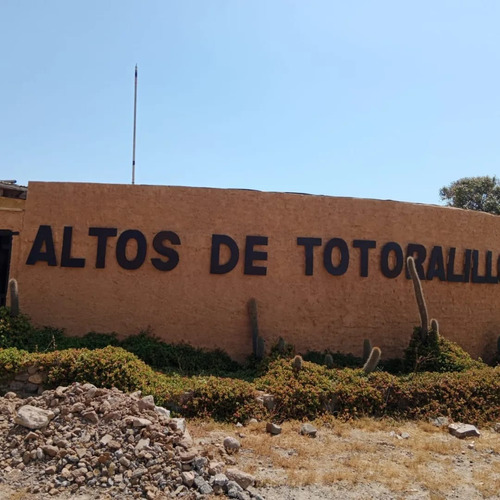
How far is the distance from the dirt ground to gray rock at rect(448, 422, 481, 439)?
0.28ft

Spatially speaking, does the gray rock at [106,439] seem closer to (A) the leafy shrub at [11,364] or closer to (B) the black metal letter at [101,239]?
(A) the leafy shrub at [11,364]

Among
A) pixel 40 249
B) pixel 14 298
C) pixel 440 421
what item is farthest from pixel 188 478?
pixel 40 249

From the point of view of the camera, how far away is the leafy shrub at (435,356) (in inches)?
386

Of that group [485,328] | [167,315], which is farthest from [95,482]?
[485,328]

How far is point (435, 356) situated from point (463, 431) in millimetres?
2835

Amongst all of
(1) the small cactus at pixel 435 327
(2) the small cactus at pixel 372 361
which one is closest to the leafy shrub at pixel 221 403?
(2) the small cactus at pixel 372 361

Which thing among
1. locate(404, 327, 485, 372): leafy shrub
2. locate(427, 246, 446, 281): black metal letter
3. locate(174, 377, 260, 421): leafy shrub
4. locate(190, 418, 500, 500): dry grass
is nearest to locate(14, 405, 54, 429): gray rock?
locate(190, 418, 500, 500): dry grass

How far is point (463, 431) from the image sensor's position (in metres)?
7.26

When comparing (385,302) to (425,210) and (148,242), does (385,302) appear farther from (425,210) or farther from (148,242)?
(148,242)

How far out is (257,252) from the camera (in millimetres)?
10641

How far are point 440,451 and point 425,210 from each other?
6.52 meters

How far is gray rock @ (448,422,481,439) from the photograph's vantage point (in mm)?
7242

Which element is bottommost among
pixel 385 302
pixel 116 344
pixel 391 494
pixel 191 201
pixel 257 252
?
pixel 391 494

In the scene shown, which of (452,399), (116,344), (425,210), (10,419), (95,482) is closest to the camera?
(95,482)
